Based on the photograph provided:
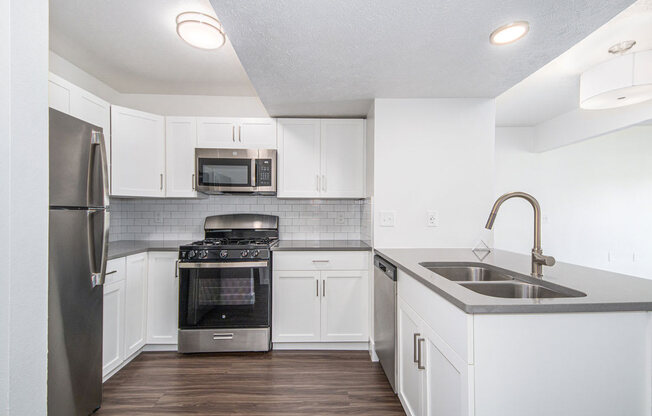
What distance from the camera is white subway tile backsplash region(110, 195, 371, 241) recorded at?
313cm

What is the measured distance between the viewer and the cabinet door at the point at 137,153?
2561mm

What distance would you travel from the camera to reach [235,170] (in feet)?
9.10

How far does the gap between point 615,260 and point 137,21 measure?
6601 mm

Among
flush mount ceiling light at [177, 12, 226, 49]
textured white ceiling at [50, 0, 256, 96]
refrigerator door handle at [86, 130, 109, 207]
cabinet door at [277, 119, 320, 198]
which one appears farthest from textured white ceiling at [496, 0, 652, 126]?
refrigerator door handle at [86, 130, 109, 207]

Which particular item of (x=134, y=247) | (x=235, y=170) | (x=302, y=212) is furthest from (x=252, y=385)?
(x=235, y=170)

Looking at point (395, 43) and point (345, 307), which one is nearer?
→ point (395, 43)

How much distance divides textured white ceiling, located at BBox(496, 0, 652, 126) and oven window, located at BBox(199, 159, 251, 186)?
2.90 metres

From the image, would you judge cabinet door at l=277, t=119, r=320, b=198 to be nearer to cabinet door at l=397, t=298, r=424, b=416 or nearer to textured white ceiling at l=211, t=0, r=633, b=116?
textured white ceiling at l=211, t=0, r=633, b=116

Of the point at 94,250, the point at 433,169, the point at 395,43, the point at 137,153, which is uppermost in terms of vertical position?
the point at 395,43

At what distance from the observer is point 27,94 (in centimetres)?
71

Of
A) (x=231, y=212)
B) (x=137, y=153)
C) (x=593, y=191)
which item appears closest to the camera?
(x=137, y=153)

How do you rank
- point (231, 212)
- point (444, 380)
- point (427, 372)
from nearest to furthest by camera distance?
point (444, 380), point (427, 372), point (231, 212)

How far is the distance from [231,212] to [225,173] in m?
0.57

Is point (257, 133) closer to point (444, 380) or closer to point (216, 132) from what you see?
point (216, 132)
